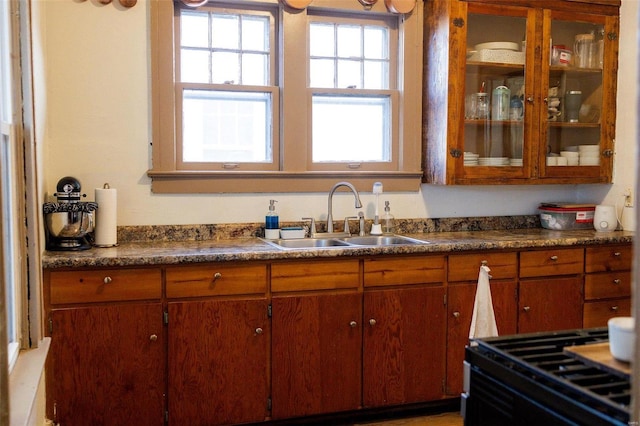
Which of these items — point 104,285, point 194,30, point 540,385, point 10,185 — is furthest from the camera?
point 194,30

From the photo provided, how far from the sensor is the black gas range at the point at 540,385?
101 cm

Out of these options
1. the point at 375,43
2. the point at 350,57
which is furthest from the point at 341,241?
the point at 375,43

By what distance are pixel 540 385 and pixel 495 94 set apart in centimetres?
252

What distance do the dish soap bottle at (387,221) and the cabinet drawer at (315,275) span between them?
63 centimetres

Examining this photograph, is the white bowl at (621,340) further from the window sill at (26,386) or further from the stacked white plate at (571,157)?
the stacked white plate at (571,157)

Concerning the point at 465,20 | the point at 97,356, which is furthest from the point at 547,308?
the point at 97,356

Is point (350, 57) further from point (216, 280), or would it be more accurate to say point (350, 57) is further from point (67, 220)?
point (67, 220)

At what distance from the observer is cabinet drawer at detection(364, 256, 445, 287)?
2820mm

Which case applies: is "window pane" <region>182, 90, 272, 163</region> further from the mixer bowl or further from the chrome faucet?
the mixer bowl

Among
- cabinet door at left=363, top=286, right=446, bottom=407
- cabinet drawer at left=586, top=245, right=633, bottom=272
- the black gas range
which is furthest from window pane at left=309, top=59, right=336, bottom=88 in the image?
the black gas range

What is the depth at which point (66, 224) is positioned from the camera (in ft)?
8.68

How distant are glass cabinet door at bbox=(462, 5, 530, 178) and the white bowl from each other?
84.9 inches

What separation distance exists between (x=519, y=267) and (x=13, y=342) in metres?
2.30

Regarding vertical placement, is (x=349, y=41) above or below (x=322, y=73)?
above
